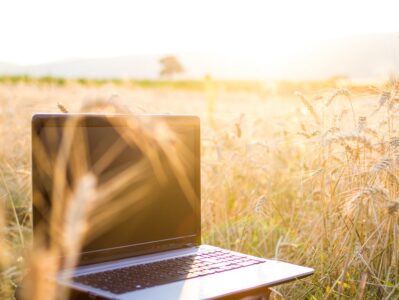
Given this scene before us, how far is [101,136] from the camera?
6.31 ft

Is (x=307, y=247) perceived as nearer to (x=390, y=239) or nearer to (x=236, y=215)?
(x=390, y=239)

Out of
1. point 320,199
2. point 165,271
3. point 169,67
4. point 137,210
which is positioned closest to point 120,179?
point 137,210

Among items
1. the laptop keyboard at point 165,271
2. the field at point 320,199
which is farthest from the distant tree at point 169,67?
the laptop keyboard at point 165,271

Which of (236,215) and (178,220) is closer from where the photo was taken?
(178,220)

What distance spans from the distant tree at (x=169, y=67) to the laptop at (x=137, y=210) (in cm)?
5242

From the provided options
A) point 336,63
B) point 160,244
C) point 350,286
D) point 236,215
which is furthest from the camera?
point 336,63

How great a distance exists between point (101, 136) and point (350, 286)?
113 cm

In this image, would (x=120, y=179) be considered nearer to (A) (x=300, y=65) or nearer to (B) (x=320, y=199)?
(B) (x=320, y=199)

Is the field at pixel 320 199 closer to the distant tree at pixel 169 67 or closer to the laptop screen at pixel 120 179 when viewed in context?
the laptop screen at pixel 120 179

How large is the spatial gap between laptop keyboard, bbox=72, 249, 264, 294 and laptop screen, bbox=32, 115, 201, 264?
10cm

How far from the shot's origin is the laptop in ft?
5.68

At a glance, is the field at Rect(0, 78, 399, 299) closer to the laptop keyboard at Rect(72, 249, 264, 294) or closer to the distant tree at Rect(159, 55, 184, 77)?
the laptop keyboard at Rect(72, 249, 264, 294)

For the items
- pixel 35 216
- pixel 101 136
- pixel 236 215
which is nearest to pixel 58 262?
pixel 35 216

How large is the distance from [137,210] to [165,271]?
0.83 feet
